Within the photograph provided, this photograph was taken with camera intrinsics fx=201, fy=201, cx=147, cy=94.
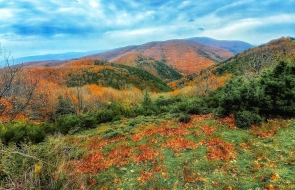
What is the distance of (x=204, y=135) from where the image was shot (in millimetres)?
11375

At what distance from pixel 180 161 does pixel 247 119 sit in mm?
5661

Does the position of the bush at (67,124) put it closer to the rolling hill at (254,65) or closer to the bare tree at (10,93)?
the bare tree at (10,93)

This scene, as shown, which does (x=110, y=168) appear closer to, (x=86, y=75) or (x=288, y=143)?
(x=288, y=143)

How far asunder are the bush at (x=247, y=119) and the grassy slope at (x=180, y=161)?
55 centimetres

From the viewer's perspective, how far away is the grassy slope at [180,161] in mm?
5508

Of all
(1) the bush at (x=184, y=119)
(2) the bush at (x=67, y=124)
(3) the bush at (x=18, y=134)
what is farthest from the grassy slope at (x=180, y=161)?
(2) the bush at (x=67, y=124)

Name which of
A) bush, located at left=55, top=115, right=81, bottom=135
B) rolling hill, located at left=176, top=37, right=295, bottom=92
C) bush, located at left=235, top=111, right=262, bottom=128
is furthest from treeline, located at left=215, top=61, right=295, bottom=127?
bush, located at left=55, top=115, right=81, bottom=135

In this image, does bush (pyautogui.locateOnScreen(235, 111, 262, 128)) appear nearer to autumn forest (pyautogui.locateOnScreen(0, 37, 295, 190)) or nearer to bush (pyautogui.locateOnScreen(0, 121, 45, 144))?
autumn forest (pyautogui.locateOnScreen(0, 37, 295, 190))

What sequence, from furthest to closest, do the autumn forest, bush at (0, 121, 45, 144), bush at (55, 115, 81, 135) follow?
bush at (55, 115, 81, 135) → bush at (0, 121, 45, 144) → the autumn forest

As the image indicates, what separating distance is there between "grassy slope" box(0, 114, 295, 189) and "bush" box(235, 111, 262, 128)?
0.55 meters

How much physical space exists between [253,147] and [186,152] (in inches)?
117

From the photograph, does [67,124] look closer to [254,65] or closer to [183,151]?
[183,151]

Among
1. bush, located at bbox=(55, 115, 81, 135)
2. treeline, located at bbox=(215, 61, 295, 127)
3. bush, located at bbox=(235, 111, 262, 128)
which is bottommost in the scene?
bush, located at bbox=(55, 115, 81, 135)

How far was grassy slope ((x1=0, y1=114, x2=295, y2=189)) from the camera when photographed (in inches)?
217
